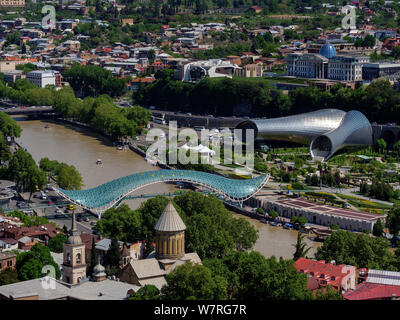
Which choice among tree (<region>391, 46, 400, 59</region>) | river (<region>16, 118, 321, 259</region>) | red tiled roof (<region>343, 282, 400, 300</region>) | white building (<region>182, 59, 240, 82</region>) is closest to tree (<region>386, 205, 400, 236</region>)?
river (<region>16, 118, 321, 259</region>)

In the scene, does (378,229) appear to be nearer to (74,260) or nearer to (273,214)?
(273,214)

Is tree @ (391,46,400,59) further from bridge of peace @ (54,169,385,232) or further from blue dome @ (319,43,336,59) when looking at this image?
bridge of peace @ (54,169,385,232)

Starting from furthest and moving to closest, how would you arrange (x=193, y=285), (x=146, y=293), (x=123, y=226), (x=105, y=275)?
(x=123, y=226), (x=105, y=275), (x=146, y=293), (x=193, y=285)

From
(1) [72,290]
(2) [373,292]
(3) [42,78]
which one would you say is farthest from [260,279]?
(3) [42,78]

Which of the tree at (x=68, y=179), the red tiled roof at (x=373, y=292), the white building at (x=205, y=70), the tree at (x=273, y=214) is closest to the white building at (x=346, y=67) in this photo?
the white building at (x=205, y=70)

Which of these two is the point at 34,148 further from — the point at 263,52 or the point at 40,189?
the point at 263,52

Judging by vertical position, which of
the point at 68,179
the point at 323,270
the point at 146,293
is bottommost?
the point at 68,179
